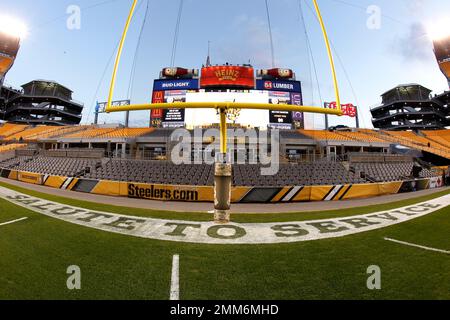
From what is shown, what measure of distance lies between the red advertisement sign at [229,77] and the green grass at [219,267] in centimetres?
2853

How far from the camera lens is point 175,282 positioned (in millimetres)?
3375

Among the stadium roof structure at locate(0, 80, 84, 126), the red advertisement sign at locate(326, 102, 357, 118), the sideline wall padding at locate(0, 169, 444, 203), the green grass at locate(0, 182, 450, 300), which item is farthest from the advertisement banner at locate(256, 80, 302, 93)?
the stadium roof structure at locate(0, 80, 84, 126)

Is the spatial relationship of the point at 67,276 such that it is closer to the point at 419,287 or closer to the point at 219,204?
the point at 219,204

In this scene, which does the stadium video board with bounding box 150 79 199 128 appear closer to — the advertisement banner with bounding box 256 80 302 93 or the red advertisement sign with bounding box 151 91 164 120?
the red advertisement sign with bounding box 151 91 164 120

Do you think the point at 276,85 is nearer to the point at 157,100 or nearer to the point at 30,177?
the point at 157,100

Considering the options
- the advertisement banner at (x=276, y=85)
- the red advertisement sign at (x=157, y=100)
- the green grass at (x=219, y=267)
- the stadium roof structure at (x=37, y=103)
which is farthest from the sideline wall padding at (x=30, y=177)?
the stadium roof structure at (x=37, y=103)

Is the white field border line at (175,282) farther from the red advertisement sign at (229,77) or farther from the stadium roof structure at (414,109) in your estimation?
the stadium roof structure at (414,109)

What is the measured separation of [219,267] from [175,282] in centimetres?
90

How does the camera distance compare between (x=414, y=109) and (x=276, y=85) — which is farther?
(x=414, y=109)

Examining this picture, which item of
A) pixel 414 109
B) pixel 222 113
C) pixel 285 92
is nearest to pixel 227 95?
pixel 285 92

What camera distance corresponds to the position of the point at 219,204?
7105mm

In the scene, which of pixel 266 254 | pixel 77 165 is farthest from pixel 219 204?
pixel 77 165

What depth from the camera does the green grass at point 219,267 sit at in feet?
10.1

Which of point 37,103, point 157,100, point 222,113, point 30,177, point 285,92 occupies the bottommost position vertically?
point 30,177
